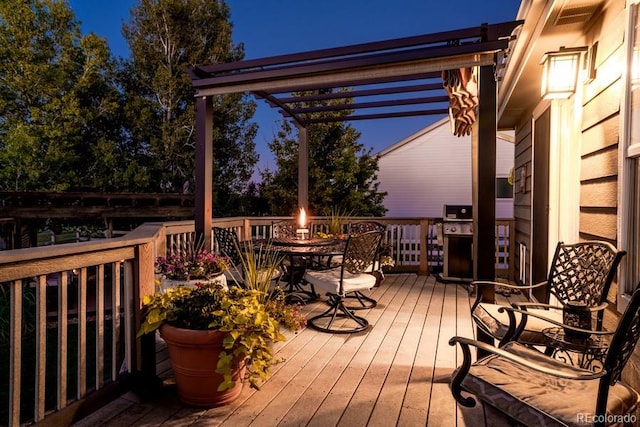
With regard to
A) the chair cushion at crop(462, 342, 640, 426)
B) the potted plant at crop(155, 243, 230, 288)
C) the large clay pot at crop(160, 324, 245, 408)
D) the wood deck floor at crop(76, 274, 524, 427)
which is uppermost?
the potted plant at crop(155, 243, 230, 288)

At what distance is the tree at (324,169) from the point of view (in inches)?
430

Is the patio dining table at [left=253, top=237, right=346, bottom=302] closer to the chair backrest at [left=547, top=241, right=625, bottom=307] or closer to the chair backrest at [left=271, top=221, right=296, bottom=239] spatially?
the chair backrest at [left=271, top=221, right=296, bottom=239]

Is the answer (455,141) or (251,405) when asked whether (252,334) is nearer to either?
(251,405)

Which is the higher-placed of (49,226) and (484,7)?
(484,7)

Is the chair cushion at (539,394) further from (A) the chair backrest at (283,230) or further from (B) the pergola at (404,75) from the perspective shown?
(A) the chair backrest at (283,230)

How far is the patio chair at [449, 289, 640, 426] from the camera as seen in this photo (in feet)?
3.95

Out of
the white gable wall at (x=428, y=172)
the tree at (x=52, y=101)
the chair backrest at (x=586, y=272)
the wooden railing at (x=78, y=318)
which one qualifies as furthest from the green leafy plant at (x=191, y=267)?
the tree at (x=52, y=101)

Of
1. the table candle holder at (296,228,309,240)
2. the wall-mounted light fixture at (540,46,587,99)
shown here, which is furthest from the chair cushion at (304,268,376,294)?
the wall-mounted light fixture at (540,46,587,99)

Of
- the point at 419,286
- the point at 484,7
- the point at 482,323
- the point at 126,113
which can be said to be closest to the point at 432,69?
the point at 482,323

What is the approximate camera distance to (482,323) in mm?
2154

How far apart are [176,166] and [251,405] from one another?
11973 mm

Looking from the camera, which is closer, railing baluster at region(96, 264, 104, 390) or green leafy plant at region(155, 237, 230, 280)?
railing baluster at region(96, 264, 104, 390)

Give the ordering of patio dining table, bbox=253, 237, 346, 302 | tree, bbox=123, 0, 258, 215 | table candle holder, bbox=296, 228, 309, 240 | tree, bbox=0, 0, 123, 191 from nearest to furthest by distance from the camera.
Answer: patio dining table, bbox=253, 237, 346, 302, table candle holder, bbox=296, 228, 309, 240, tree, bbox=0, 0, 123, 191, tree, bbox=123, 0, 258, 215

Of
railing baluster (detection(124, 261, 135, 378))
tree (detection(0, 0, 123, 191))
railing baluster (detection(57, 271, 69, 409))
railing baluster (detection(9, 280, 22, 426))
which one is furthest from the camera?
tree (detection(0, 0, 123, 191))
